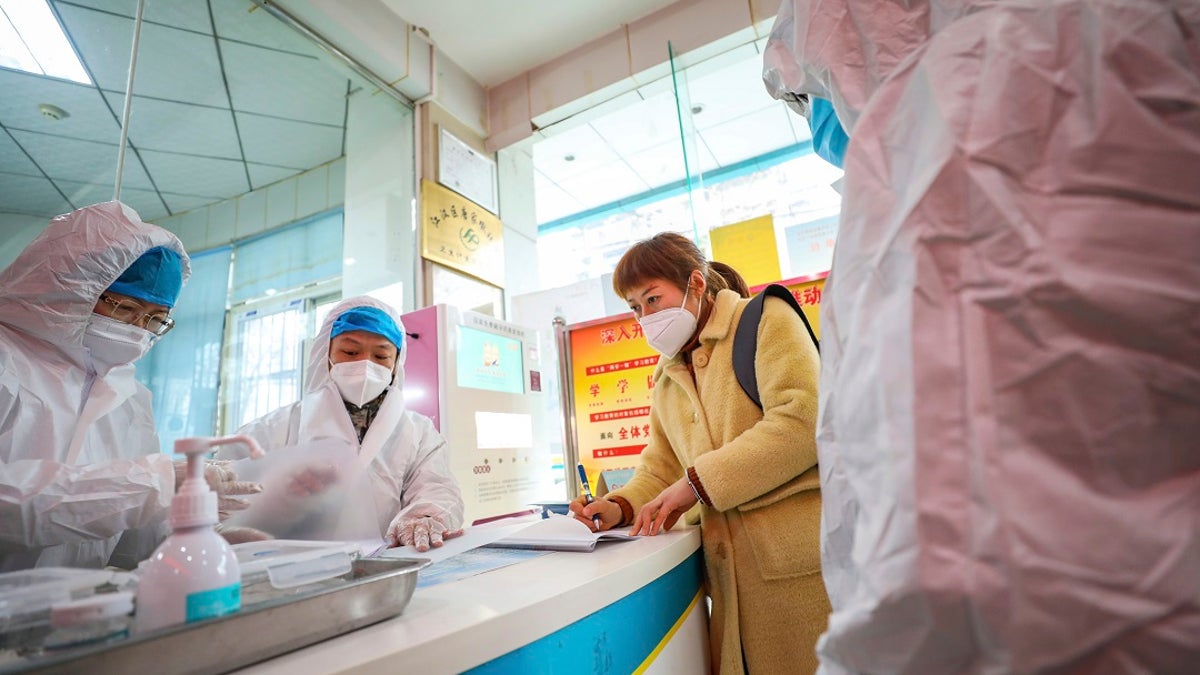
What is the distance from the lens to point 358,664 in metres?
0.40

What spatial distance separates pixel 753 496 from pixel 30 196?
255cm

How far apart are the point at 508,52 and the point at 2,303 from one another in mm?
2904

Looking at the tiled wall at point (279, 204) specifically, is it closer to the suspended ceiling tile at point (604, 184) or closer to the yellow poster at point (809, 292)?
the suspended ceiling tile at point (604, 184)

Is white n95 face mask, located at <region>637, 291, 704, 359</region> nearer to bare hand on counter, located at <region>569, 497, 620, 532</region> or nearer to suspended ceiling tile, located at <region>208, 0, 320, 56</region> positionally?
bare hand on counter, located at <region>569, 497, 620, 532</region>

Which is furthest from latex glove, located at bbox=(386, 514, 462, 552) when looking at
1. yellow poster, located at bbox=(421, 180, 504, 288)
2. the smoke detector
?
the smoke detector

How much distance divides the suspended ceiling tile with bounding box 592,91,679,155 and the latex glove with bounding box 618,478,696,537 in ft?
10.0

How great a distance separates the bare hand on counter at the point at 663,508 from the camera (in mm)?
1030

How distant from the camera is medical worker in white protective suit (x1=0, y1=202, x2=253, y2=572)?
2.73 ft

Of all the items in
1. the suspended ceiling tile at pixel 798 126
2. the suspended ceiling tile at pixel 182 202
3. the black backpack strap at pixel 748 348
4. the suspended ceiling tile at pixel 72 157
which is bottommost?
the black backpack strap at pixel 748 348

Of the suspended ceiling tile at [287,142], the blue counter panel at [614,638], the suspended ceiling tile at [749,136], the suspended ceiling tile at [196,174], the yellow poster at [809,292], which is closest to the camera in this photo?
the blue counter panel at [614,638]

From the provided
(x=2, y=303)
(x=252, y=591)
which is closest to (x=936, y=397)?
(x=252, y=591)

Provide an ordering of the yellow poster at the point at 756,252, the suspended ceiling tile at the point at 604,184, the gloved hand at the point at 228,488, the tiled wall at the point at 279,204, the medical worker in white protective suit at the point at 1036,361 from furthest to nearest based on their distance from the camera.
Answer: the suspended ceiling tile at the point at 604,184, the tiled wall at the point at 279,204, the yellow poster at the point at 756,252, the gloved hand at the point at 228,488, the medical worker in white protective suit at the point at 1036,361

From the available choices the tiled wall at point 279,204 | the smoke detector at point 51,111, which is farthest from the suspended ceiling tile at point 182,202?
the smoke detector at point 51,111

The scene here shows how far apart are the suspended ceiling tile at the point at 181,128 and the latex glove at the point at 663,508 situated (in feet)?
8.78
